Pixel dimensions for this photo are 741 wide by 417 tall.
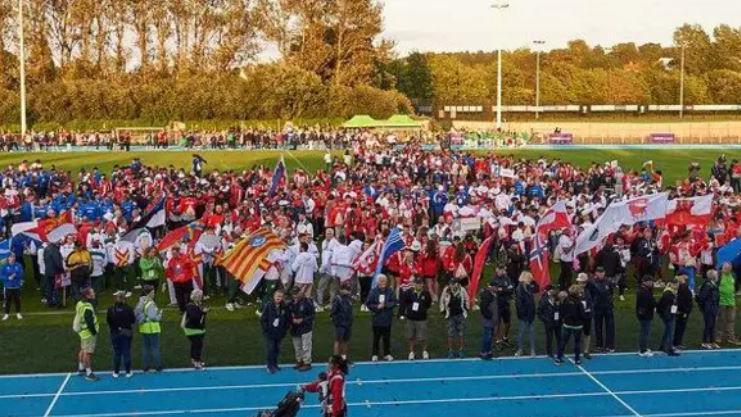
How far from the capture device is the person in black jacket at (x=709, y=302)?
1567 centimetres

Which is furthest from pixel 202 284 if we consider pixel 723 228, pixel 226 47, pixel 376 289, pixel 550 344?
pixel 226 47

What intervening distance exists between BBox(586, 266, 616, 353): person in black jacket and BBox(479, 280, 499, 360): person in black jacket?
1.64 m

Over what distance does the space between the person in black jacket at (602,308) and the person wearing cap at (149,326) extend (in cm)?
707

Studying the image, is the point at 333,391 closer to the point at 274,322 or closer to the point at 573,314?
the point at 274,322

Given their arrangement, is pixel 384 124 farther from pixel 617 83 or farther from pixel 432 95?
pixel 617 83

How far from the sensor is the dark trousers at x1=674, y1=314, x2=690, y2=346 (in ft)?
51.4

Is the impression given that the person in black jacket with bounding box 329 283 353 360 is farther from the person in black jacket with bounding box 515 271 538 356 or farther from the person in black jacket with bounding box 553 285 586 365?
the person in black jacket with bounding box 553 285 586 365

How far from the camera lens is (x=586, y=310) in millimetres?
14773

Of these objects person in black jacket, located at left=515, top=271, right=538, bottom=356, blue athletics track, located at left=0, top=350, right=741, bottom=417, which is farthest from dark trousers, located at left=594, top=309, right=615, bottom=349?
person in black jacket, located at left=515, top=271, right=538, bottom=356

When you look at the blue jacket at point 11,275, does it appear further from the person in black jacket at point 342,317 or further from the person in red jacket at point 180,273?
the person in black jacket at point 342,317

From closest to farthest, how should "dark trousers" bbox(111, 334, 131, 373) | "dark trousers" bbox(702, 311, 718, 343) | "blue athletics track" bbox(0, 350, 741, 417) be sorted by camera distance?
"blue athletics track" bbox(0, 350, 741, 417), "dark trousers" bbox(111, 334, 131, 373), "dark trousers" bbox(702, 311, 718, 343)

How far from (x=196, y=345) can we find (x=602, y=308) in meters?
6.76

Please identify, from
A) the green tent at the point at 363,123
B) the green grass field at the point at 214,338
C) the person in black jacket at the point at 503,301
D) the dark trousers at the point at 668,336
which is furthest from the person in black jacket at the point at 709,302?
the green tent at the point at 363,123

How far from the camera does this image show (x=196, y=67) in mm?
83188
